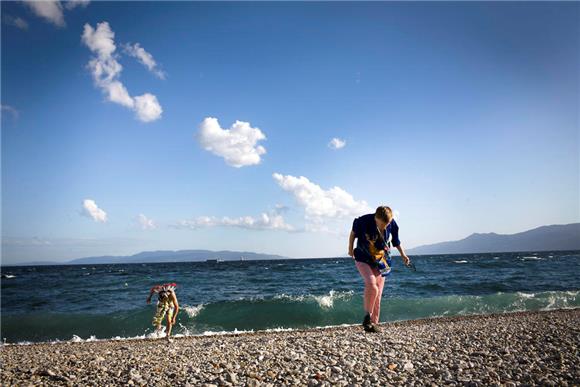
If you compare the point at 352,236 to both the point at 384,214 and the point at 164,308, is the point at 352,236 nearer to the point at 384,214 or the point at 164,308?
the point at 384,214

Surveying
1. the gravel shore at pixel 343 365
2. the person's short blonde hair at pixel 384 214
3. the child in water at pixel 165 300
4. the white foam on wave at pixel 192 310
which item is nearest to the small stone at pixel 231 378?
the gravel shore at pixel 343 365

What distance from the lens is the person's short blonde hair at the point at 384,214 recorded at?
630 cm

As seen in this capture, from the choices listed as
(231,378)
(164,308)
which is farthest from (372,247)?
(164,308)

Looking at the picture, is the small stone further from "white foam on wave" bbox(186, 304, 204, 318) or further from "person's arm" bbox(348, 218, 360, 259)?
"white foam on wave" bbox(186, 304, 204, 318)

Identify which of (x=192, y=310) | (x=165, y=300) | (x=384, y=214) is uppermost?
(x=384, y=214)

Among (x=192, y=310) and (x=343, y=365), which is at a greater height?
(x=343, y=365)

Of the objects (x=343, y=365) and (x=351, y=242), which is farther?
(x=351, y=242)

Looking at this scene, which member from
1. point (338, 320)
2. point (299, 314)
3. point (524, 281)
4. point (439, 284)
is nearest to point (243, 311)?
point (299, 314)

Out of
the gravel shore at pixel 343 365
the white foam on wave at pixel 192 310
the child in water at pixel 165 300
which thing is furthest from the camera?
the white foam on wave at pixel 192 310

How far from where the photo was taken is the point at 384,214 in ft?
20.7

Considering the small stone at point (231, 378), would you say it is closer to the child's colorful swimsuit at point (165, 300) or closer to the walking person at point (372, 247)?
the walking person at point (372, 247)

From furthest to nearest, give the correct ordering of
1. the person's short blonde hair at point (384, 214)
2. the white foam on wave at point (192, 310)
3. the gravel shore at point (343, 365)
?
the white foam on wave at point (192, 310)
the person's short blonde hair at point (384, 214)
the gravel shore at point (343, 365)

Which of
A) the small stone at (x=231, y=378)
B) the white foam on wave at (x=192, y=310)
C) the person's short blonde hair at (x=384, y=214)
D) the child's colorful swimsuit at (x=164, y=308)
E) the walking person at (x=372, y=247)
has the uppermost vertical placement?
the person's short blonde hair at (x=384, y=214)

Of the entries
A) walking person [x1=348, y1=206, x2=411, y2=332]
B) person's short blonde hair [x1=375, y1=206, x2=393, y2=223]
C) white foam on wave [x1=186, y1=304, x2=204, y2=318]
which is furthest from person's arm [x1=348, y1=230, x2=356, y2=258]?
white foam on wave [x1=186, y1=304, x2=204, y2=318]
